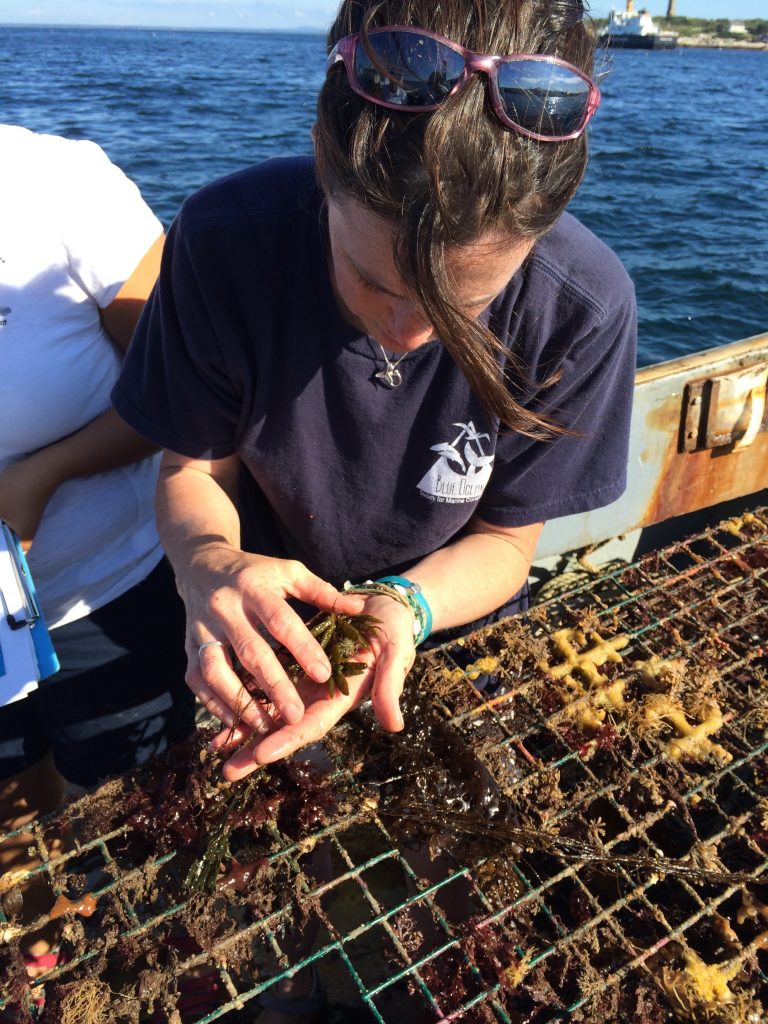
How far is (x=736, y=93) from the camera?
32281 millimetres

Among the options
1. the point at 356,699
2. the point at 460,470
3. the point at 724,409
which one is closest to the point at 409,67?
the point at 460,470

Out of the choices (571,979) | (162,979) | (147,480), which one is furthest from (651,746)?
(147,480)

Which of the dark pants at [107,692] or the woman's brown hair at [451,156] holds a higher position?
the woman's brown hair at [451,156]

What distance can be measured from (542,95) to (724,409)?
2391mm

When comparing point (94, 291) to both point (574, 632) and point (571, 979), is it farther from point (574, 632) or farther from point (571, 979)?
point (571, 979)

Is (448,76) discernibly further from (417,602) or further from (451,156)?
(417,602)

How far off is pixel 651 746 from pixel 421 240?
1394mm

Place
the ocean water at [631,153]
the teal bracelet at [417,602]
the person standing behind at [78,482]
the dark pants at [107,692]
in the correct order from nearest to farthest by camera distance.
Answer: the teal bracelet at [417,602] < the person standing behind at [78,482] < the dark pants at [107,692] < the ocean water at [631,153]

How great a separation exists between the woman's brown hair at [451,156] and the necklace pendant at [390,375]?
1.50ft

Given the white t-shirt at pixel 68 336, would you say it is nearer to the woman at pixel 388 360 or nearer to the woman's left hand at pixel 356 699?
the woman at pixel 388 360

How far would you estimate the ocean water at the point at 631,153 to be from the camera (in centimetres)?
1170

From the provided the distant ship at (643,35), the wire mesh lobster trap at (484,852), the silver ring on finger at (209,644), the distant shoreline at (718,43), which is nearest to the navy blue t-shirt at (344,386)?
the wire mesh lobster trap at (484,852)

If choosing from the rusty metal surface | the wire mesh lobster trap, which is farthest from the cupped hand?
the rusty metal surface

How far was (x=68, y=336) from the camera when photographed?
2.15 m
